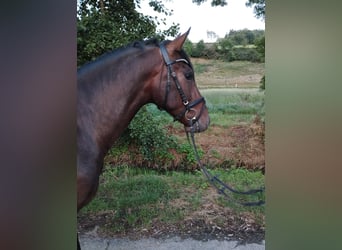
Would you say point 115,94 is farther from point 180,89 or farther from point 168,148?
point 168,148

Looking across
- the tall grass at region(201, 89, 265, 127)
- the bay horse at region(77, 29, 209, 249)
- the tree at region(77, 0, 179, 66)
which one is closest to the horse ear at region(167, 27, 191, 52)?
the bay horse at region(77, 29, 209, 249)

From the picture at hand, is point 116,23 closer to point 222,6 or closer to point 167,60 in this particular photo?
point 167,60

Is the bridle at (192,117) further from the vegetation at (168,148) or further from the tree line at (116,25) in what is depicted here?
the tree line at (116,25)

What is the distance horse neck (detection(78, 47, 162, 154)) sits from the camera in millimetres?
2207

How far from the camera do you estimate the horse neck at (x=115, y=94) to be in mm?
2207

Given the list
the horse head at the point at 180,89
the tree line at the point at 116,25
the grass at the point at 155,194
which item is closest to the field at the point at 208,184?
the grass at the point at 155,194

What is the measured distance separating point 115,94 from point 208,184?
96 centimetres

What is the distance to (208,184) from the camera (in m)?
2.62

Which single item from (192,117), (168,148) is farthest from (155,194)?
(192,117)

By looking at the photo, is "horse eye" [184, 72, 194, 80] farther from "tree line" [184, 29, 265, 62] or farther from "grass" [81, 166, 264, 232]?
"grass" [81, 166, 264, 232]
